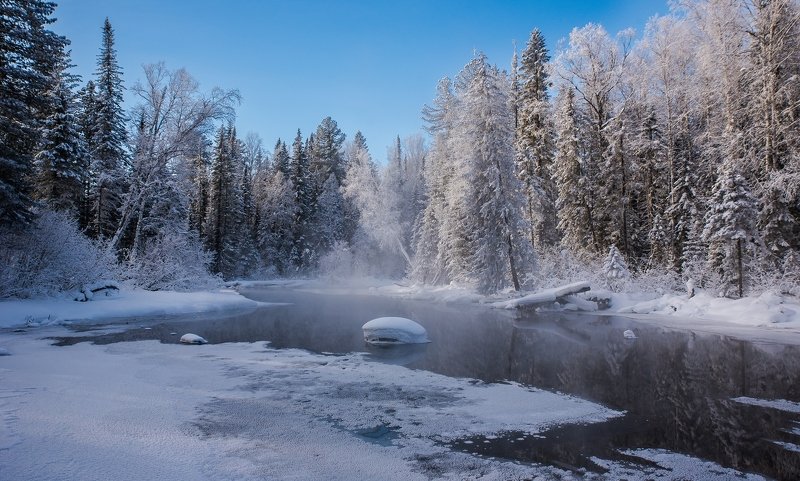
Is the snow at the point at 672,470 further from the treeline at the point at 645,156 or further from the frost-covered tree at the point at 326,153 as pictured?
the frost-covered tree at the point at 326,153

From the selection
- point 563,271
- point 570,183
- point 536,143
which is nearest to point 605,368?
point 563,271

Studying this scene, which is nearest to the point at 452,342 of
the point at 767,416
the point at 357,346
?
the point at 357,346

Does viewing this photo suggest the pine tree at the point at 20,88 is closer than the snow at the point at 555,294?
Yes

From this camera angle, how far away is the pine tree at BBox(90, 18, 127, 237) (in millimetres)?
30219

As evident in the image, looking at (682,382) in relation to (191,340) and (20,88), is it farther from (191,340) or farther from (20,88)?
(20,88)

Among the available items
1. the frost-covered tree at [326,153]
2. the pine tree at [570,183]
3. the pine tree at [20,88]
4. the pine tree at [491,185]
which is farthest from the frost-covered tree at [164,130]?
the frost-covered tree at [326,153]

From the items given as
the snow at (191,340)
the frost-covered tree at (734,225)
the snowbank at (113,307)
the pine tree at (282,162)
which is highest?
the pine tree at (282,162)

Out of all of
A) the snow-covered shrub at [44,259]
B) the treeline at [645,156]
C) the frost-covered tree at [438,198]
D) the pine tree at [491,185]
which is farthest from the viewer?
the frost-covered tree at [438,198]

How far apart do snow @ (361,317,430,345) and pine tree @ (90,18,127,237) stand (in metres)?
23.9

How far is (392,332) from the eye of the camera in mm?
13664

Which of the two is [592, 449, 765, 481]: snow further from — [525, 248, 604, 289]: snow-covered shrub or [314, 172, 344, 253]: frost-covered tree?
[314, 172, 344, 253]: frost-covered tree

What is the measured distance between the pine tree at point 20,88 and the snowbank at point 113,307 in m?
3.08

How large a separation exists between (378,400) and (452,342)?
21.9 ft

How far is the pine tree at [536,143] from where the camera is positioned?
107 feet
